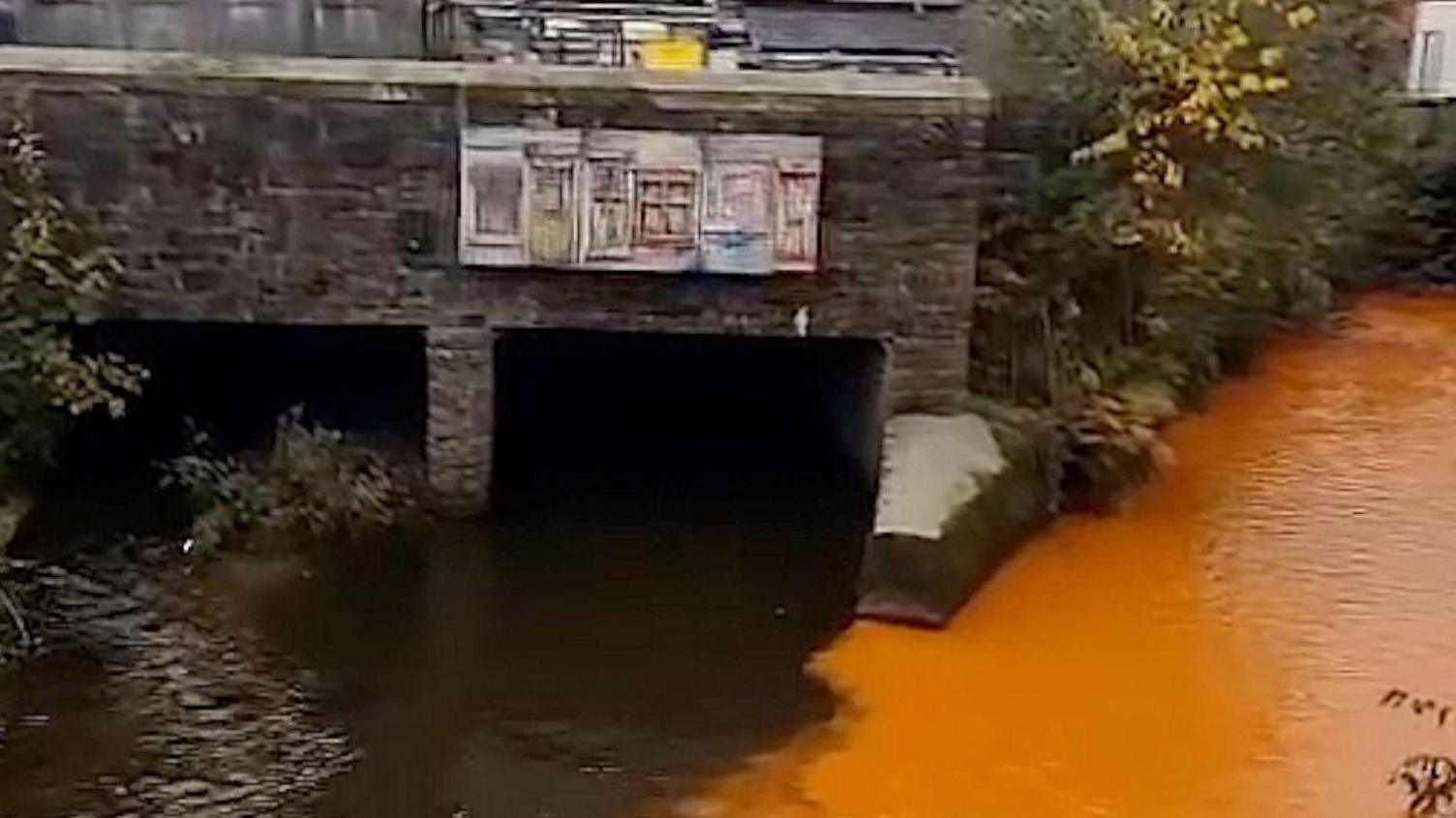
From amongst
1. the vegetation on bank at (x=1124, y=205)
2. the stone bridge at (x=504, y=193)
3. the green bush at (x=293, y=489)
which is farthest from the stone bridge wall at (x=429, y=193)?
the vegetation on bank at (x=1124, y=205)

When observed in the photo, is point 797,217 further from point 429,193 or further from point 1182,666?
point 1182,666

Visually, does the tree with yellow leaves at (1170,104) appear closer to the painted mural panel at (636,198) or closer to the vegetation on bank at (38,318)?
the painted mural panel at (636,198)

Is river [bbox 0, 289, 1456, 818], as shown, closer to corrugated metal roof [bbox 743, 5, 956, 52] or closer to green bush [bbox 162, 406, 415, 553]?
green bush [bbox 162, 406, 415, 553]

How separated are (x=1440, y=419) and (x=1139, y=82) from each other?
3817mm

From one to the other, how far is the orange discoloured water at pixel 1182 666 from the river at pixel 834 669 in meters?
0.02

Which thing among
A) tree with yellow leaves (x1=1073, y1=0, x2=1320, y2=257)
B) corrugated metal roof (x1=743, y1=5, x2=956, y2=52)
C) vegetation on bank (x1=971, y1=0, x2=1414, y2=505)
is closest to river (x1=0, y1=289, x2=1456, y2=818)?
vegetation on bank (x1=971, y1=0, x2=1414, y2=505)

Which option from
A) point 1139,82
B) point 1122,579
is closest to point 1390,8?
point 1139,82

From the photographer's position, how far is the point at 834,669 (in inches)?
445

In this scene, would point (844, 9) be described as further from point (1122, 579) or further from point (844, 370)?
point (1122, 579)

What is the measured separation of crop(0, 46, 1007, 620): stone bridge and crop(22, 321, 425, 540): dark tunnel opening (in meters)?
0.67

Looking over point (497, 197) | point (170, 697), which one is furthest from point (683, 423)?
point (170, 697)

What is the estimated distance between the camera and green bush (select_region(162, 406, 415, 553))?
1278cm

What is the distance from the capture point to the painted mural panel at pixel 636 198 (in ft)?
42.0

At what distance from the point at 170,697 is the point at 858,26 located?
26.8ft
